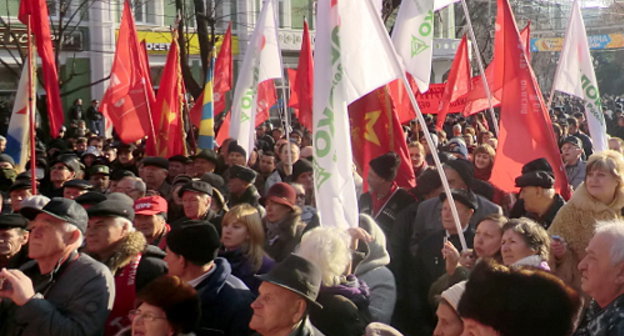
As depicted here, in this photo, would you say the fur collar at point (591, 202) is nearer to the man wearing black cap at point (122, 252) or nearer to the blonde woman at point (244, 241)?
the blonde woman at point (244, 241)

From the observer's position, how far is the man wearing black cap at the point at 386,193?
261 inches

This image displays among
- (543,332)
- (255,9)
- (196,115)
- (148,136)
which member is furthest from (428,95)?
(255,9)

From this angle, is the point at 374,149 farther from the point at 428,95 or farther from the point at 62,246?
the point at 428,95

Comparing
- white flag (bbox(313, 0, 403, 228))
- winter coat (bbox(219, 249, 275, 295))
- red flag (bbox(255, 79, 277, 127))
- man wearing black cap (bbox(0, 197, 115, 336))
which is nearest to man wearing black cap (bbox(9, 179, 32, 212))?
winter coat (bbox(219, 249, 275, 295))

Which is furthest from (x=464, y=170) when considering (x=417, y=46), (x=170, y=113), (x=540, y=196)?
(x=170, y=113)

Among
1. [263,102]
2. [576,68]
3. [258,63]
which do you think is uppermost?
[258,63]

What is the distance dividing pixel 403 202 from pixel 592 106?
3004 millimetres

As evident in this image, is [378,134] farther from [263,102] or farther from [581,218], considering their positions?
[263,102]

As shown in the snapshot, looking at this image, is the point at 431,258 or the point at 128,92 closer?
the point at 431,258

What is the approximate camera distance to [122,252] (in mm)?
4574

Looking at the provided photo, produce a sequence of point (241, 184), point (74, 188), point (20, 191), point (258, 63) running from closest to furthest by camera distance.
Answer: point (74, 188) → point (20, 191) → point (241, 184) → point (258, 63)

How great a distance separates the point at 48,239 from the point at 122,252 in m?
0.49

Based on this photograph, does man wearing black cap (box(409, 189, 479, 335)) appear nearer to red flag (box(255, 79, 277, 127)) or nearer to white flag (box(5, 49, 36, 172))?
white flag (box(5, 49, 36, 172))

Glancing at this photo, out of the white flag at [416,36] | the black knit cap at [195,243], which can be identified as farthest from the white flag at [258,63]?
the black knit cap at [195,243]
